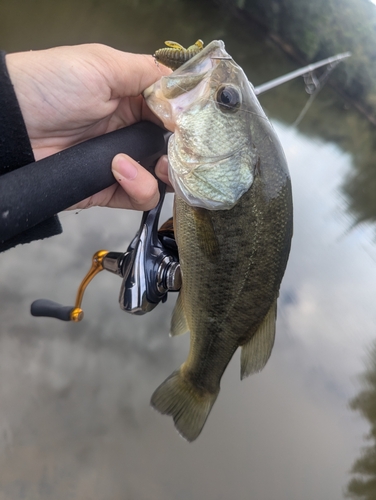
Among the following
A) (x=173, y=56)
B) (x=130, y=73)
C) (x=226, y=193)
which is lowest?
(x=226, y=193)

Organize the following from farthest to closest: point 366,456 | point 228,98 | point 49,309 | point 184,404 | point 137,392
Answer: point 366,456, point 137,392, point 49,309, point 184,404, point 228,98

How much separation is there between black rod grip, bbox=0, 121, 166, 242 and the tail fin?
805 millimetres

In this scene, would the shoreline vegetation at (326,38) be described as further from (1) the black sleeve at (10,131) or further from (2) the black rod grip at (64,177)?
(1) the black sleeve at (10,131)

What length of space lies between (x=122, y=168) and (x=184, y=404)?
2.96ft

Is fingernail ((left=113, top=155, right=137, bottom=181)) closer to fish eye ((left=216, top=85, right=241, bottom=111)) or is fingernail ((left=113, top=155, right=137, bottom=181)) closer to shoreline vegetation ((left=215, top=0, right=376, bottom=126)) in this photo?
fish eye ((left=216, top=85, right=241, bottom=111))

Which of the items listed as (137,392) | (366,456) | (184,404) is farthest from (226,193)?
(366,456)

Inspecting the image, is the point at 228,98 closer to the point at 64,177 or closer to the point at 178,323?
the point at 64,177

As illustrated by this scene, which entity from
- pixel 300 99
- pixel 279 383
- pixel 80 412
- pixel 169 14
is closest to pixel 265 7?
pixel 300 99

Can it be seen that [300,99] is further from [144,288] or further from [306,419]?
[144,288]

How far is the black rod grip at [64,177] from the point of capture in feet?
2.17

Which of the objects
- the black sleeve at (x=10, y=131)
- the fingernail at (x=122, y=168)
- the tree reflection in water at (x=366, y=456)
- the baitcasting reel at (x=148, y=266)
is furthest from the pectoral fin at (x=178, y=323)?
the tree reflection in water at (x=366, y=456)

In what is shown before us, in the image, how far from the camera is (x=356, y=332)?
3764 mm

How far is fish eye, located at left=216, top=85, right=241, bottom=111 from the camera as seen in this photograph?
2.87ft

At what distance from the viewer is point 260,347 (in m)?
1.09
